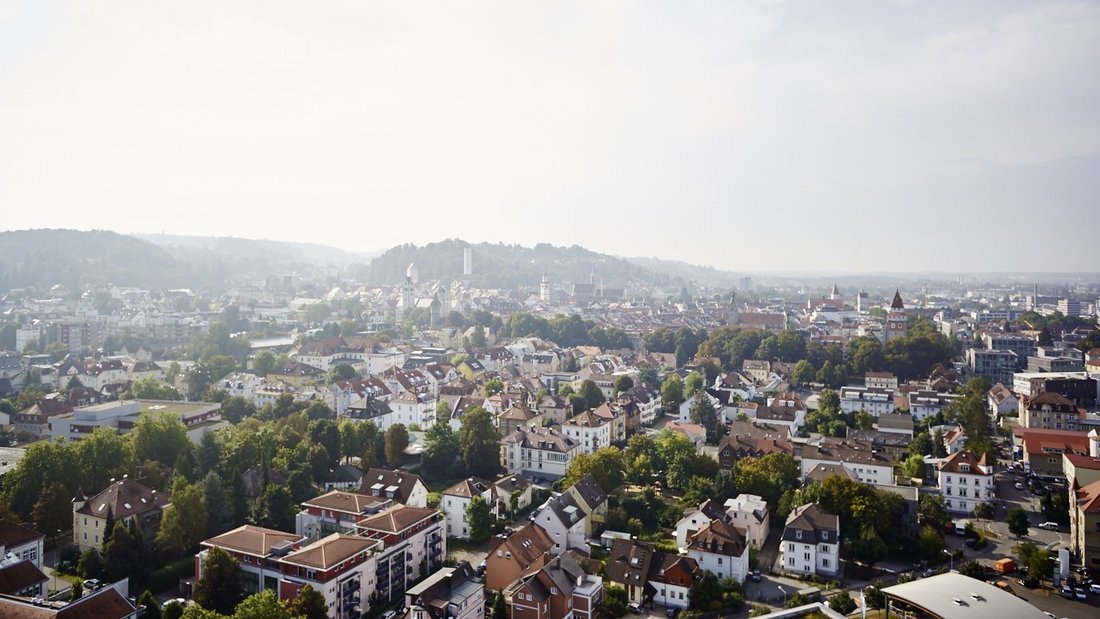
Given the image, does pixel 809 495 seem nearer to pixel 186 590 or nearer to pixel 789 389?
pixel 186 590

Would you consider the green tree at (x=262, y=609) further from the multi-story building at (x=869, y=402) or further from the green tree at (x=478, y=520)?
the multi-story building at (x=869, y=402)

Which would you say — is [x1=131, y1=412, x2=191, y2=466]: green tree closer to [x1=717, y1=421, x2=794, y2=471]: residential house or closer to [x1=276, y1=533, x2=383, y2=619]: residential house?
[x1=276, y1=533, x2=383, y2=619]: residential house

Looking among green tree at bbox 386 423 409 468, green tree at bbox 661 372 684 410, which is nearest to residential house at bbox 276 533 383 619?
green tree at bbox 386 423 409 468

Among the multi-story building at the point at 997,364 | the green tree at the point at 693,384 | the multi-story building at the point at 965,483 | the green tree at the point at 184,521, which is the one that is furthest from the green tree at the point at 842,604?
the multi-story building at the point at 997,364

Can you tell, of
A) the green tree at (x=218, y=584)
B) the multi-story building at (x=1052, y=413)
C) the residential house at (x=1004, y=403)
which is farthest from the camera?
the residential house at (x=1004, y=403)

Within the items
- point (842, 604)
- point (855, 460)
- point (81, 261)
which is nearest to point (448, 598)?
point (842, 604)

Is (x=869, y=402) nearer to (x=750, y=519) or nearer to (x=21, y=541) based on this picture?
(x=750, y=519)
